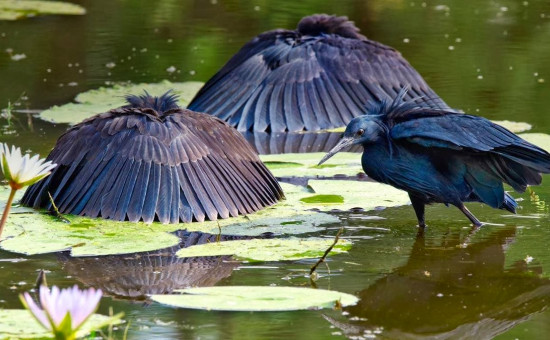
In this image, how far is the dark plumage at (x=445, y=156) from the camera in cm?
530

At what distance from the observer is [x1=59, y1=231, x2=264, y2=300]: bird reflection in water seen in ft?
14.9

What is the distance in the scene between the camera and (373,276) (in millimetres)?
4707

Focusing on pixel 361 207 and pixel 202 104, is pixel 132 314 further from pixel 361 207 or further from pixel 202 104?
pixel 202 104

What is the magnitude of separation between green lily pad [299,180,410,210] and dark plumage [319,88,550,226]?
0.34 meters

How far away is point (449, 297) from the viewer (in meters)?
4.43

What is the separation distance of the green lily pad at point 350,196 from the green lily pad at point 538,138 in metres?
1.41

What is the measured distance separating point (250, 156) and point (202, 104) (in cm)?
262

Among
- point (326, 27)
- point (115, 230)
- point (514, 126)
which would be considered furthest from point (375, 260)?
point (326, 27)

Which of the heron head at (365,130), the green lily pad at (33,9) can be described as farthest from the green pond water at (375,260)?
the green lily pad at (33,9)

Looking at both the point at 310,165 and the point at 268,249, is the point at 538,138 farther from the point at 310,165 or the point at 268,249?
the point at 268,249

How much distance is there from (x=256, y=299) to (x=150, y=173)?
164cm

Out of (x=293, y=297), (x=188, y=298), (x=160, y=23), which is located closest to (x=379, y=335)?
(x=293, y=297)

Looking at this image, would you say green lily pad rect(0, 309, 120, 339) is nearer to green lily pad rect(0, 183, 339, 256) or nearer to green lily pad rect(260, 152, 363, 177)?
green lily pad rect(0, 183, 339, 256)

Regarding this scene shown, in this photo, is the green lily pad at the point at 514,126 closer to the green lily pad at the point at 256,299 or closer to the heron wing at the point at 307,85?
the heron wing at the point at 307,85
